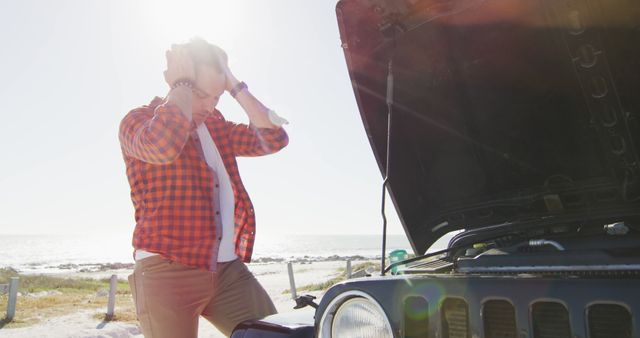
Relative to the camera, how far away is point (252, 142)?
98.4 inches

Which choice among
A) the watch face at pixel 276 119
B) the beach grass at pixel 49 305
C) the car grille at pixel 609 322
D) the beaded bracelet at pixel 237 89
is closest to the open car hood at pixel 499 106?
the watch face at pixel 276 119

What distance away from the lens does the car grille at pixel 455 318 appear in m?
1.21

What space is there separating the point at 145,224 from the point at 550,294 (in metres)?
1.51

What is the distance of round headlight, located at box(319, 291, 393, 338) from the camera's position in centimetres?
134

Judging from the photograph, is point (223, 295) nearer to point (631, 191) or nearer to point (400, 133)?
point (400, 133)

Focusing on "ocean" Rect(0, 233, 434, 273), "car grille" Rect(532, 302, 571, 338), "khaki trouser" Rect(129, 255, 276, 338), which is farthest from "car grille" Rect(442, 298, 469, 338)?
"ocean" Rect(0, 233, 434, 273)

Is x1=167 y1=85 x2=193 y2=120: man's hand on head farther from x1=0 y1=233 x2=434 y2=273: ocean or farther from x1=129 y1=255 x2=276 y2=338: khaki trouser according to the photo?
x1=0 y1=233 x2=434 y2=273: ocean

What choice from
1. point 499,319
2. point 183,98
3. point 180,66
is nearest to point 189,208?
point 183,98

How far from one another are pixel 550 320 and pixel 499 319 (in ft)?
0.38

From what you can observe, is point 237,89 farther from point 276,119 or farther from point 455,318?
point 455,318

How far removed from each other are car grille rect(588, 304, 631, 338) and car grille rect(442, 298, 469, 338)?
278 mm

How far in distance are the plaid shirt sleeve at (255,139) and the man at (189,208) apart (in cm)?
7

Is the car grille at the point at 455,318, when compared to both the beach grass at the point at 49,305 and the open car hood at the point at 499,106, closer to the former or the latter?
the open car hood at the point at 499,106

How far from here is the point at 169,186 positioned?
2.01 metres
